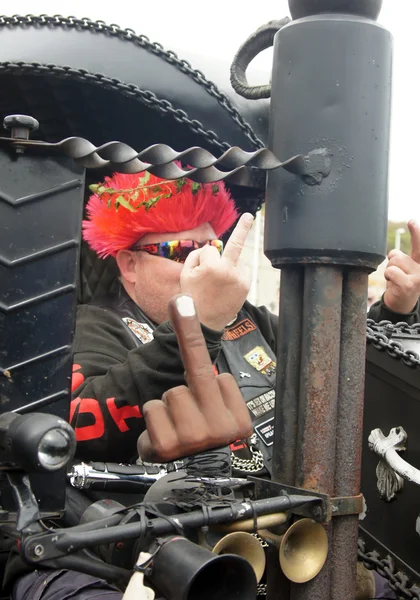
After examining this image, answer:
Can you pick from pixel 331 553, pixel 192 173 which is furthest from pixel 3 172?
pixel 331 553

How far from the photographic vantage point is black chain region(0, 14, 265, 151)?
73.8 inches

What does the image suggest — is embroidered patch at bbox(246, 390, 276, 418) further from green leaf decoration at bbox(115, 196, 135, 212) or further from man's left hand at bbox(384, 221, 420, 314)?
green leaf decoration at bbox(115, 196, 135, 212)

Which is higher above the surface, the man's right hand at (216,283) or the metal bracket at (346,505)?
the man's right hand at (216,283)

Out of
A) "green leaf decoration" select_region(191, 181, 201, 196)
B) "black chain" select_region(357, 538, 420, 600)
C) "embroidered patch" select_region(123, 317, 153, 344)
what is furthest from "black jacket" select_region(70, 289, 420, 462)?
"black chain" select_region(357, 538, 420, 600)

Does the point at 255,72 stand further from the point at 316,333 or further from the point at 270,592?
the point at 270,592

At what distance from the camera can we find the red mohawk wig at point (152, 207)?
1981 millimetres

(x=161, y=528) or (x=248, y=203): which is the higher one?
(x=248, y=203)

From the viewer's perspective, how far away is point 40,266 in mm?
1155

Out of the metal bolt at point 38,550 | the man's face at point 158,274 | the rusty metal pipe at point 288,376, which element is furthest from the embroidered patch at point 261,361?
the metal bolt at point 38,550

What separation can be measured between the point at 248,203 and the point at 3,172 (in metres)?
1.40

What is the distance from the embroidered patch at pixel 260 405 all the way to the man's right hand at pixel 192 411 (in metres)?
0.72

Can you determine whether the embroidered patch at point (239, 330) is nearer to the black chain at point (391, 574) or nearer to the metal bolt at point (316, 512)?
the black chain at point (391, 574)

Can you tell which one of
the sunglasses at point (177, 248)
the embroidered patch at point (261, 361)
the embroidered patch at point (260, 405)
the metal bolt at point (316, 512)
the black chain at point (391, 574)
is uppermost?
the sunglasses at point (177, 248)

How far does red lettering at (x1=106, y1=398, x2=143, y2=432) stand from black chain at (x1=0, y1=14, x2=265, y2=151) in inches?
28.7
